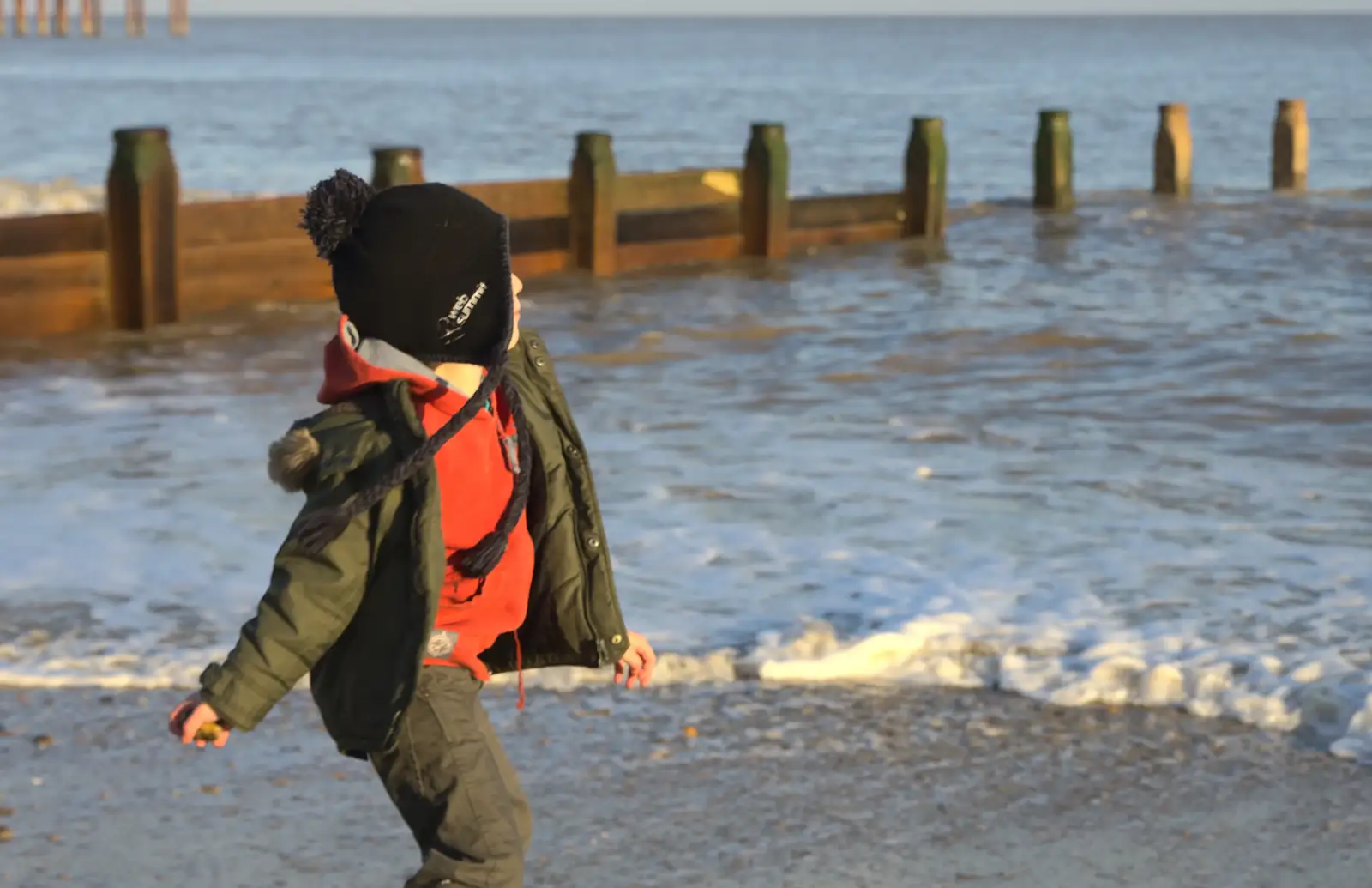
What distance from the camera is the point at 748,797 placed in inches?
168

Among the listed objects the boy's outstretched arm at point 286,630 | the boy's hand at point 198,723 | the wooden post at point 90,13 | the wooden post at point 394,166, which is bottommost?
the boy's hand at point 198,723

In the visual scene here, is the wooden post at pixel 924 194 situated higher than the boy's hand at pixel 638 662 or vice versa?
the wooden post at pixel 924 194

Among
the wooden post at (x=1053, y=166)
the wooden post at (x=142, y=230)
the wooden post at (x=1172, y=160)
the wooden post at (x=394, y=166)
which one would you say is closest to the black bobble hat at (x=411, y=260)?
the wooden post at (x=142, y=230)

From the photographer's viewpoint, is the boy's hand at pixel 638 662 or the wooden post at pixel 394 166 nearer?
the boy's hand at pixel 638 662

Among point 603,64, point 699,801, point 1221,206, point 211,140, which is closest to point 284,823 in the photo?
point 699,801

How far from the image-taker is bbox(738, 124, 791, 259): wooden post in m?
16.5

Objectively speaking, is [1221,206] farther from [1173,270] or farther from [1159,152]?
[1173,270]

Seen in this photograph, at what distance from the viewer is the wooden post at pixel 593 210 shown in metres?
14.8

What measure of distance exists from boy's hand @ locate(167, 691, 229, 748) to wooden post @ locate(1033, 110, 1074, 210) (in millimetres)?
19078

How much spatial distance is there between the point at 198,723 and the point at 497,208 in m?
12.0

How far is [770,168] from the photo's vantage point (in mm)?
16500

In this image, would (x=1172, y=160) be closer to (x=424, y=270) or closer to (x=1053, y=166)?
(x=1053, y=166)

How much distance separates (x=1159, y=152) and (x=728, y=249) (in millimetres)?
10109

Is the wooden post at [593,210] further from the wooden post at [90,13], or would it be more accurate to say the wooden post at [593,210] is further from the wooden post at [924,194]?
the wooden post at [90,13]
